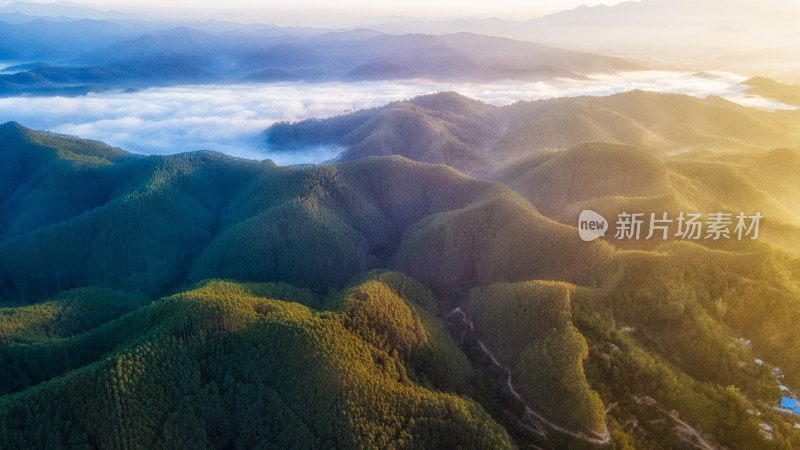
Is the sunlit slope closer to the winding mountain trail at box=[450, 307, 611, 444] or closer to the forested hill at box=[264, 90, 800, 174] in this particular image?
the winding mountain trail at box=[450, 307, 611, 444]

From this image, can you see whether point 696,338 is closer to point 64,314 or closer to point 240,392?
point 240,392

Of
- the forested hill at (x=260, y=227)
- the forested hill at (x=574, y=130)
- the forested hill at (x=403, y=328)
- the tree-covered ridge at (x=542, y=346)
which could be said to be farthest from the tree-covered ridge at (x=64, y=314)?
the forested hill at (x=574, y=130)

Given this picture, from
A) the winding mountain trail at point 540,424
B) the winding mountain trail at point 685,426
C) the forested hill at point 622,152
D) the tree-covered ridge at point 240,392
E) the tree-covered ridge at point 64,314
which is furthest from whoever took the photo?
the forested hill at point 622,152

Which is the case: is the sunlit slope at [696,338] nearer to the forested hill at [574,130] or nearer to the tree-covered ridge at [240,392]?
the tree-covered ridge at [240,392]

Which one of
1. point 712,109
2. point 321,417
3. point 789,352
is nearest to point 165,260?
point 321,417

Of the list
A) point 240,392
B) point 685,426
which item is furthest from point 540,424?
point 240,392

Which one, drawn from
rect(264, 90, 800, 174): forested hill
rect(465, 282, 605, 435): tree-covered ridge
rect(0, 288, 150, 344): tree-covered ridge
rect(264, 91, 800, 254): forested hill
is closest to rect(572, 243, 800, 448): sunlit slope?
rect(465, 282, 605, 435): tree-covered ridge
